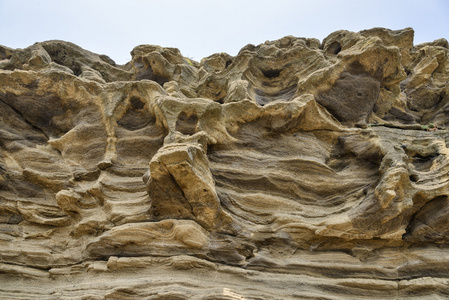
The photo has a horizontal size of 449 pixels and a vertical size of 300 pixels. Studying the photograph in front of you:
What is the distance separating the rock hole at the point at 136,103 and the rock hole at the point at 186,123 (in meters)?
1.94

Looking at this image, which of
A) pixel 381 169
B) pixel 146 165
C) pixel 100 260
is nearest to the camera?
pixel 100 260

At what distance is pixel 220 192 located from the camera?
8555mm

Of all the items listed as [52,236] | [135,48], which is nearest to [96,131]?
[52,236]

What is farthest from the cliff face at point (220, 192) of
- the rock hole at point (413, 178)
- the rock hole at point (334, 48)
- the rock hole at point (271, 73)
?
the rock hole at point (334, 48)

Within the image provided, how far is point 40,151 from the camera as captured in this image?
395 inches

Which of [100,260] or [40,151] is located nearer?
[100,260]

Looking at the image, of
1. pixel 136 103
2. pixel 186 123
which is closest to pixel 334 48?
pixel 186 123

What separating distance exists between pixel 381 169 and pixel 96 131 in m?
8.77

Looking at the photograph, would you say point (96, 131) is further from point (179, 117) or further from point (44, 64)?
point (44, 64)

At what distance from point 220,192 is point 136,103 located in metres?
4.76

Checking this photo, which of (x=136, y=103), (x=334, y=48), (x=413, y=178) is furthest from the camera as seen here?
(x=334, y=48)

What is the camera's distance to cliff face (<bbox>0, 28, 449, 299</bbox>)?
23.8ft

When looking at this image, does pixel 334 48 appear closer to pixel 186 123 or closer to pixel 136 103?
pixel 186 123

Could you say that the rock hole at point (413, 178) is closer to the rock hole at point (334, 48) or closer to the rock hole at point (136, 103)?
the rock hole at point (136, 103)
